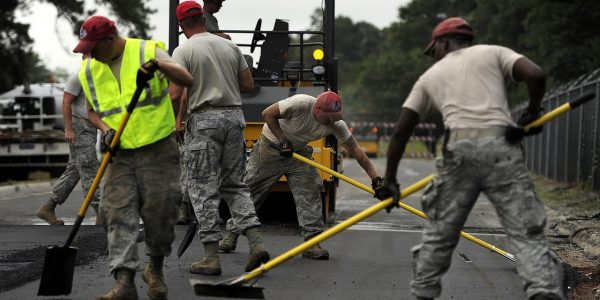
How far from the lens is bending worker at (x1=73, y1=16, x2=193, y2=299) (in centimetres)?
617

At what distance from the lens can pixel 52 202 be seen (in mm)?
11023

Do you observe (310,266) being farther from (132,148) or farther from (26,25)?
(26,25)

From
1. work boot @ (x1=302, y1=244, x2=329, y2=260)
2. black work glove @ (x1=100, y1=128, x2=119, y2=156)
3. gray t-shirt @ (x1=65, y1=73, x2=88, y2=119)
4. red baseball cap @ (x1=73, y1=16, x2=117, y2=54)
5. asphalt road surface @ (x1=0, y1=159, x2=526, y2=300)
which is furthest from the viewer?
gray t-shirt @ (x1=65, y1=73, x2=88, y2=119)

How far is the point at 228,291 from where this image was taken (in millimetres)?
6020

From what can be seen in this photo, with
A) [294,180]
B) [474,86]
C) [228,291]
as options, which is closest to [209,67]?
[294,180]

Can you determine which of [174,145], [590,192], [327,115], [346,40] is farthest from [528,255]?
[346,40]

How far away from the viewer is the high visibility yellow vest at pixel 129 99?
6.29 meters

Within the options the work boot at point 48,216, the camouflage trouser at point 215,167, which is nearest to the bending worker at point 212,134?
the camouflage trouser at point 215,167

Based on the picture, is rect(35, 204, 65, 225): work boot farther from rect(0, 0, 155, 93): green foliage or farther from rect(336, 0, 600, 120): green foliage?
rect(336, 0, 600, 120): green foliage

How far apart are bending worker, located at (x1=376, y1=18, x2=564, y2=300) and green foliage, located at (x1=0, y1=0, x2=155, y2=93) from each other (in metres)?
24.8

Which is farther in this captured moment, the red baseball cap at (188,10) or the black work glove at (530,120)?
the red baseball cap at (188,10)

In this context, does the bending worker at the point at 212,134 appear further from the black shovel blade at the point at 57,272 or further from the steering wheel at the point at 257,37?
the steering wheel at the point at 257,37

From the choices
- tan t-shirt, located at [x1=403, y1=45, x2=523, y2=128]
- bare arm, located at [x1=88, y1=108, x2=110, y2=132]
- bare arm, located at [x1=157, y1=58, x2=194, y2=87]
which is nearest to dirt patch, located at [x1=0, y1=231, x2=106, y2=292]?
bare arm, located at [x1=88, y1=108, x2=110, y2=132]

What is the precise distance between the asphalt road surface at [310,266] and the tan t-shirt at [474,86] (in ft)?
6.24
